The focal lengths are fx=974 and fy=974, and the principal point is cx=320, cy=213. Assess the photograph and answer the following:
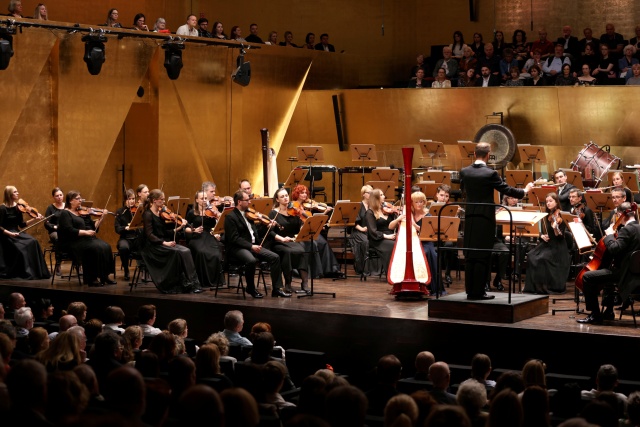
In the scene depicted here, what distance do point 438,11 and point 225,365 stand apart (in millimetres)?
13479

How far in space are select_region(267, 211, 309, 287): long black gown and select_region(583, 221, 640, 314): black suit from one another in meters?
3.22

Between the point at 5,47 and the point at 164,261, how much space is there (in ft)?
11.2

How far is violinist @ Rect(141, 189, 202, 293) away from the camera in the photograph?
1084 cm

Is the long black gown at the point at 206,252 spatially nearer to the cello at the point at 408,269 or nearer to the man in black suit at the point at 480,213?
the cello at the point at 408,269

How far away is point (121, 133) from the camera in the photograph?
15531mm

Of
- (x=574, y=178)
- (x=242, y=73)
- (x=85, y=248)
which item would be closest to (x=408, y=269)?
(x=574, y=178)

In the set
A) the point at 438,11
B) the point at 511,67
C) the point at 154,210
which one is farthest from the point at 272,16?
the point at 154,210

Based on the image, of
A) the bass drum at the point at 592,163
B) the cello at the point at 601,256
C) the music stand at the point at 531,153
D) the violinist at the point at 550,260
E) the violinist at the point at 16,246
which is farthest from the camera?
the music stand at the point at 531,153

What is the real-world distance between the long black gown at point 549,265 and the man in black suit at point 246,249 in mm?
2696

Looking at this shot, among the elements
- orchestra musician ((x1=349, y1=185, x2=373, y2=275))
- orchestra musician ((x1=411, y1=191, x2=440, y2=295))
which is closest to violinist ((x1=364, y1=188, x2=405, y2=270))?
orchestra musician ((x1=349, y1=185, x2=373, y2=275))

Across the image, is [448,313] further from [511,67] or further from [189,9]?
[189,9]

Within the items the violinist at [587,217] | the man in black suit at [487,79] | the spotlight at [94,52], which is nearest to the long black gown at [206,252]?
the spotlight at [94,52]

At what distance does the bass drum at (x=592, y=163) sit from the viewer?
44.4ft

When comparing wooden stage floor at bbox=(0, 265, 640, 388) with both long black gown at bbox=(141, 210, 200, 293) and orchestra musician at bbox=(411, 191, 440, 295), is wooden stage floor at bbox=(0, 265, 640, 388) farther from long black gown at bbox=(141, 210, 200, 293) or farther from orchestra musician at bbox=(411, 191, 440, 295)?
orchestra musician at bbox=(411, 191, 440, 295)
